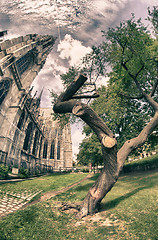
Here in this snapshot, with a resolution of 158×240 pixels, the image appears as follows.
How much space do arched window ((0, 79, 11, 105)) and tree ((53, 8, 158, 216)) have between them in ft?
53.1

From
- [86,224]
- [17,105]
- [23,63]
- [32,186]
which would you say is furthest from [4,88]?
[86,224]

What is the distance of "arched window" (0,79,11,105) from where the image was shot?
2033 cm

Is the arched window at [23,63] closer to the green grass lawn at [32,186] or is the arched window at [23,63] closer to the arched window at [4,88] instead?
the arched window at [4,88]

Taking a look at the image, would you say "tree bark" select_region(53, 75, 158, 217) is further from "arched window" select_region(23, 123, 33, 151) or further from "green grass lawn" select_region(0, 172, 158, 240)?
"arched window" select_region(23, 123, 33, 151)

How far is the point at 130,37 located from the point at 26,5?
85.0 ft

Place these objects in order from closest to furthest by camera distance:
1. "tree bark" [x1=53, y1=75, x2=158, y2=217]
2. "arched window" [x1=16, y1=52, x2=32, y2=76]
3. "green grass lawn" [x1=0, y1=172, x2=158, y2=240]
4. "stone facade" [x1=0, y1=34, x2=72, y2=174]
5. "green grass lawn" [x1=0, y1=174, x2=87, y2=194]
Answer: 1. "green grass lawn" [x1=0, y1=172, x2=158, y2=240]
2. "tree bark" [x1=53, y1=75, x2=158, y2=217]
3. "green grass lawn" [x1=0, y1=174, x2=87, y2=194]
4. "stone facade" [x1=0, y1=34, x2=72, y2=174]
5. "arched window" [x1=16, y1=52, x2=32, y2=76]

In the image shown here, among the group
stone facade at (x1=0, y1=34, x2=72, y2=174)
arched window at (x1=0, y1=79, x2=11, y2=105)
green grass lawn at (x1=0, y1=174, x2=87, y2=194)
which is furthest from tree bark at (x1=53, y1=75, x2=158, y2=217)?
arched window at (x1=0, y1=79, x2=11, y2=105)

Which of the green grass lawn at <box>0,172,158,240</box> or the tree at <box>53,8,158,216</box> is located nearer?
the green grass lawn at <box>0,172,158,240</box>

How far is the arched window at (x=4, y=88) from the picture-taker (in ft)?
66.7

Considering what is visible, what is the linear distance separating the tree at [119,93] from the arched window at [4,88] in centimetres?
1620

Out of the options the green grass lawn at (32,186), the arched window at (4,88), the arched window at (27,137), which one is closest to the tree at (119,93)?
the green grass lawn at (32,186)

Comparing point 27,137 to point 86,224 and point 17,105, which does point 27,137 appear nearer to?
point 17,105

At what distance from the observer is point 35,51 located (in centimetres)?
3628

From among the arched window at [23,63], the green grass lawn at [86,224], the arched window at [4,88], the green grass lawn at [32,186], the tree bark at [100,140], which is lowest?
the green grass lawn at [32,186]
